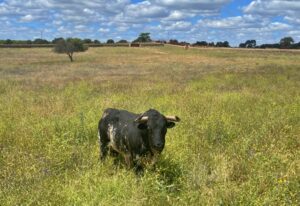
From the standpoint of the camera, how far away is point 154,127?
23.9 ft

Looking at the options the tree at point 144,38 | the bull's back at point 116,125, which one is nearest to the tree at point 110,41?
the tree at point 144,38

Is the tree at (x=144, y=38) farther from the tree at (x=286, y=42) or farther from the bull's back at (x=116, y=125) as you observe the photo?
the bull's back at (x=116, y=125)

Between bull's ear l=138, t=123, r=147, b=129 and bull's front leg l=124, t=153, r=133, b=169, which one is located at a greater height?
bull's ear l=138, t=123, r=147, b=129

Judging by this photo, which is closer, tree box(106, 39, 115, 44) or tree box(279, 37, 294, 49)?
tree box(279, 37, 294, 49)

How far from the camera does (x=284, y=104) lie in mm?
15320

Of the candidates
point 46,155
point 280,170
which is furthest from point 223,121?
point 46,155

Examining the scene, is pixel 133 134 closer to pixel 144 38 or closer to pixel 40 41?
pixel 40 41

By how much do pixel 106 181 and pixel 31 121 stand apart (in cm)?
560

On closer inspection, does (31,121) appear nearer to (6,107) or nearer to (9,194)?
(6,107)

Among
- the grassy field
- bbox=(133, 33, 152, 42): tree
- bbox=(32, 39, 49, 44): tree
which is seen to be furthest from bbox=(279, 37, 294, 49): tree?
the grassy field

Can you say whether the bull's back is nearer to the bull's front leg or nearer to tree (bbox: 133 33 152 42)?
the bull's front leg

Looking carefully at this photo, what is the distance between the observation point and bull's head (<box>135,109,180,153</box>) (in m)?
7.19

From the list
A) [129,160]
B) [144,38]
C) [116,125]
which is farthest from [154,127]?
[144,38]

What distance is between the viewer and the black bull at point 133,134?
7328 mm
